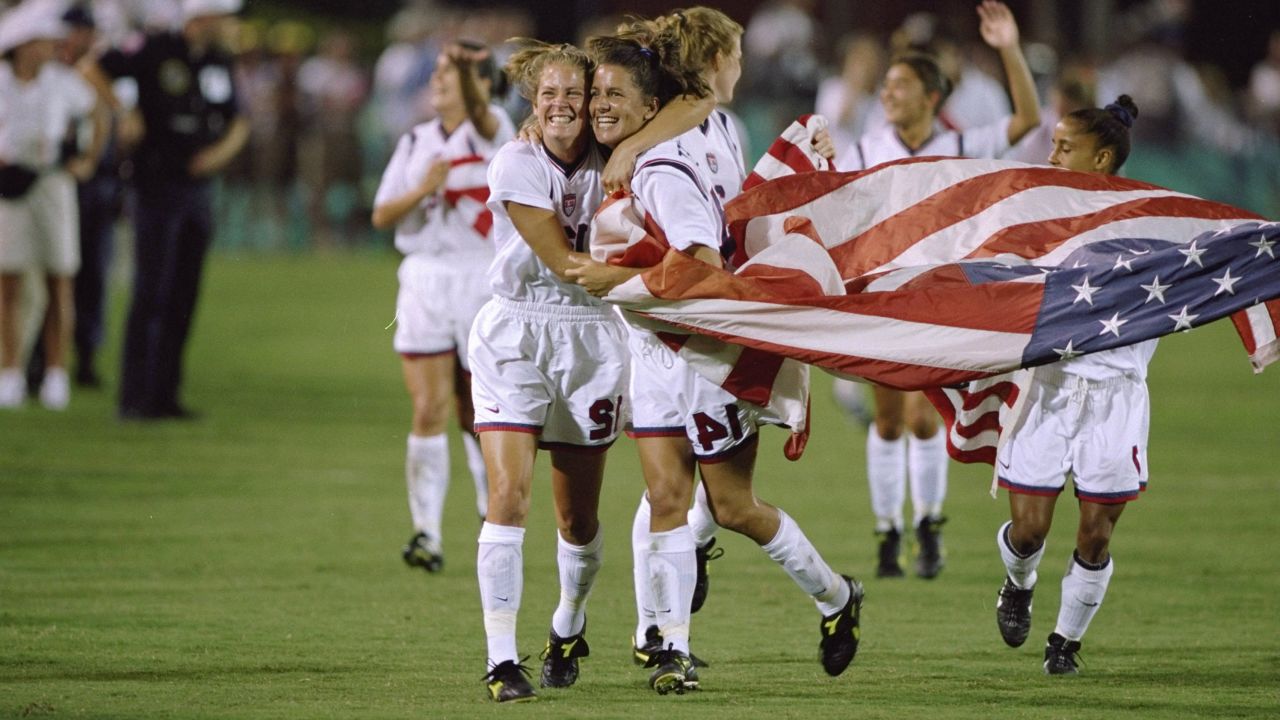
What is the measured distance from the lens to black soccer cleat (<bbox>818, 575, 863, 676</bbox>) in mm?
6773

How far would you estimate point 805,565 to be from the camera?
22.0 feet

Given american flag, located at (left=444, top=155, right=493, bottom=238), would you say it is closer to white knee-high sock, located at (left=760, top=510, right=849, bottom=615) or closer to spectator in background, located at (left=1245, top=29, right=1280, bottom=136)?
white knee-high sock, located at (left=760, top=510, right=849, bottom=615)

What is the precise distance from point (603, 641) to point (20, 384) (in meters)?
9.15

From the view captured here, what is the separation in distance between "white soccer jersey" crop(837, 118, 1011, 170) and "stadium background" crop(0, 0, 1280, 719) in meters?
2.05

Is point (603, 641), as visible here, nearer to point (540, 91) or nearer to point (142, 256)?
point (540, 91)

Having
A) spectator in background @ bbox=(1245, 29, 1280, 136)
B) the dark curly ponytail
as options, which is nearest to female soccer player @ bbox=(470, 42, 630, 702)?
the dark curly ponytail

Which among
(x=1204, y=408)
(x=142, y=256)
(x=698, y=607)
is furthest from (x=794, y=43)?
(x=698, y=607)

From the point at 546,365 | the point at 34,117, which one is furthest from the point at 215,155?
the point at 546,365

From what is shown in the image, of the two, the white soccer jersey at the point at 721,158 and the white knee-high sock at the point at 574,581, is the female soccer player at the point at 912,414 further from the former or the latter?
the white knee-high sock at the point at 574,581

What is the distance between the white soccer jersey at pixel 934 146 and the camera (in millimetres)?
9328

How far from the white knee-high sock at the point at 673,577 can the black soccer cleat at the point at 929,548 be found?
9.57 ft

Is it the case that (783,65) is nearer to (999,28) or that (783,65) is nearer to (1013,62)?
(1013,62)

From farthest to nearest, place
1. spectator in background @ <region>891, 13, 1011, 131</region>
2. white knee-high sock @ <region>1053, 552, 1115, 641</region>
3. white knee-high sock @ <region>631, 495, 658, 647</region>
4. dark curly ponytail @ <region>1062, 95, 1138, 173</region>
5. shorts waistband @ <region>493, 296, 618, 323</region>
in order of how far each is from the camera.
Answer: spectator in background @ <region>891, 13, 1011, 131</region> → dark curly ponytail @ <region>1062, 95, 1138, 173</region> → white knee-high sock @ <region>1053, 552, 1115, 641</region> → white knee-high sock @ <region>631, 495, 658, 647</region> → shorts waistband @ <region>493, 296, 618, 323</region>

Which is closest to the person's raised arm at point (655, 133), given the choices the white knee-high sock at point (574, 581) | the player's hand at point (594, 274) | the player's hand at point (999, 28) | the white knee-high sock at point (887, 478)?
the player's hand at point (594, 274)
